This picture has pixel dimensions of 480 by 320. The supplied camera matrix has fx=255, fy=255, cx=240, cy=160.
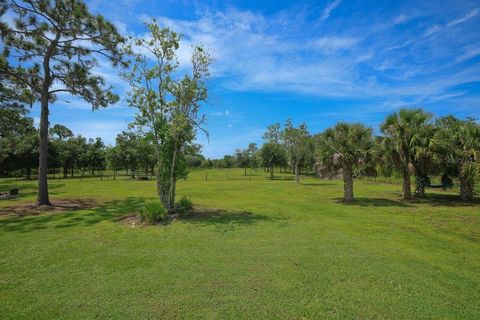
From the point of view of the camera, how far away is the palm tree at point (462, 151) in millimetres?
12542

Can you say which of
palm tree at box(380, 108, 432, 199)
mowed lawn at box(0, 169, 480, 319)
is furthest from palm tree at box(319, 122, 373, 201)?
mowed lawn at box(0, 169, 480, 319)

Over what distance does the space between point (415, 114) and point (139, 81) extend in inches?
570

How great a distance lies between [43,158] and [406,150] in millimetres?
19553

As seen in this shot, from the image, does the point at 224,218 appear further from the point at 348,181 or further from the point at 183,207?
the point at 348,181

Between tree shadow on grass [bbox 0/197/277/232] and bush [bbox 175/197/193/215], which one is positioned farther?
bush [bbox 175/197/193/215]

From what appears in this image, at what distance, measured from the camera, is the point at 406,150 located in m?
13.9

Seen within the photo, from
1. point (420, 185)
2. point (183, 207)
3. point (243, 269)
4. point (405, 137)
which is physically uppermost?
point (405, 137)

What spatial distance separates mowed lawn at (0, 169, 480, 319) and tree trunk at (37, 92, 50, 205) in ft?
12.1

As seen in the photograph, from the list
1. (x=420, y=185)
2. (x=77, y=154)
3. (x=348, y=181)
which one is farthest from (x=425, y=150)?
(x=77, y=154)

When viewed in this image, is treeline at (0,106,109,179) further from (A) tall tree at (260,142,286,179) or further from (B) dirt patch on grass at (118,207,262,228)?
(B) dirt patch on grass at (118,207,262,228)

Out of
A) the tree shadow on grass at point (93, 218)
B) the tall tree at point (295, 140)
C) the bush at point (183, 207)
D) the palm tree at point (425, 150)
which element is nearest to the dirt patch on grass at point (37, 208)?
the tree shadow on grass at point (93, 218)

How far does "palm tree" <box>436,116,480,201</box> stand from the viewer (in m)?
12.5

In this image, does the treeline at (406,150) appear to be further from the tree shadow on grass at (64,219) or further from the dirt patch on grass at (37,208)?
the dirt patch on grass at (37,208)

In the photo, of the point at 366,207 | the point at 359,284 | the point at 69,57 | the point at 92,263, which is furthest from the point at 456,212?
the point at 69,57
